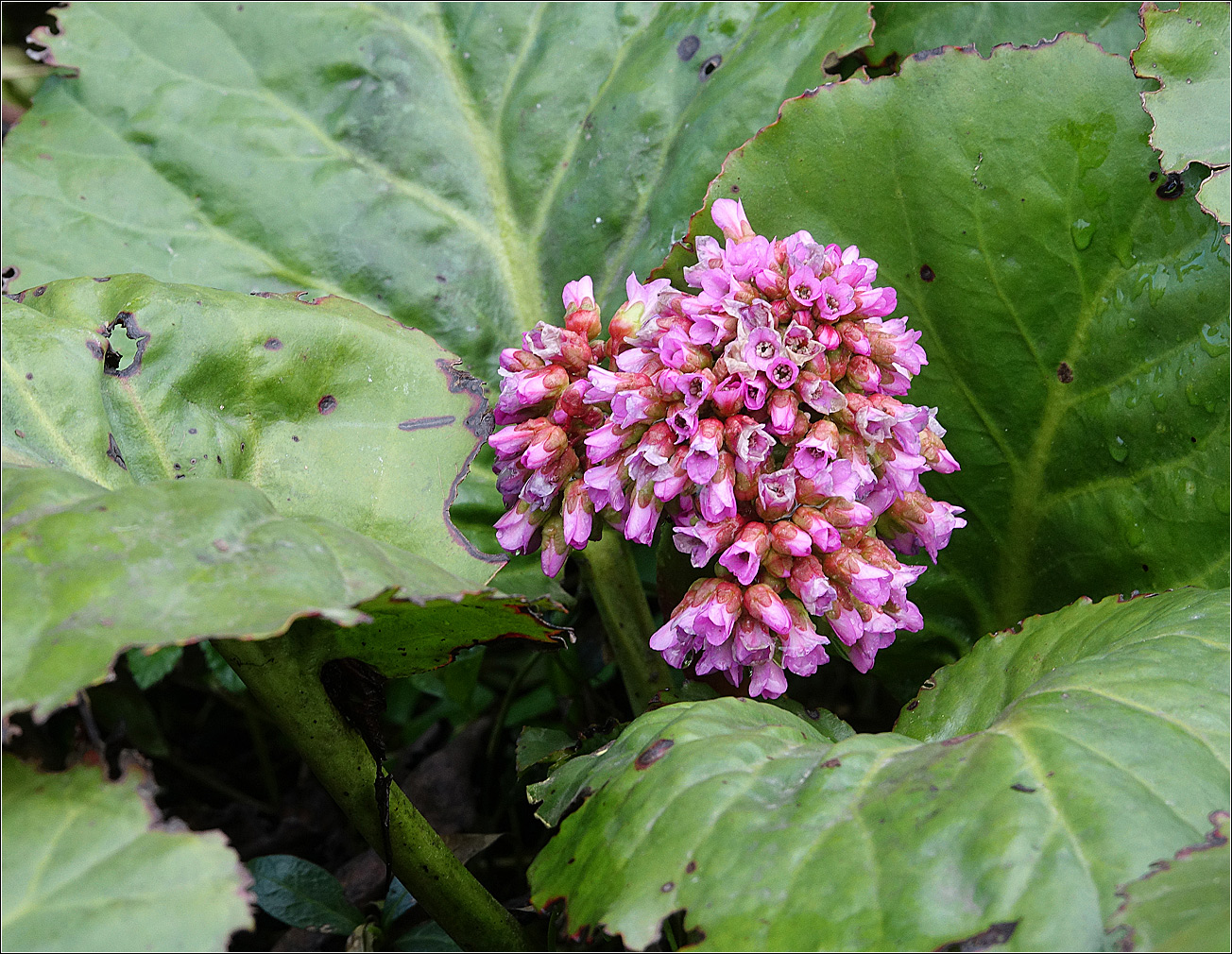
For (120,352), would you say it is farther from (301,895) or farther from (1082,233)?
(1082,233)

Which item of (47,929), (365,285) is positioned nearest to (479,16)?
(365,285)

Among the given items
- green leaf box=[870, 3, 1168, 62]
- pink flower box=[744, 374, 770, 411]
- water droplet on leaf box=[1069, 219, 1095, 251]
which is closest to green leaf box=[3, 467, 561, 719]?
pink flower box=[744, 374, 770, 411]

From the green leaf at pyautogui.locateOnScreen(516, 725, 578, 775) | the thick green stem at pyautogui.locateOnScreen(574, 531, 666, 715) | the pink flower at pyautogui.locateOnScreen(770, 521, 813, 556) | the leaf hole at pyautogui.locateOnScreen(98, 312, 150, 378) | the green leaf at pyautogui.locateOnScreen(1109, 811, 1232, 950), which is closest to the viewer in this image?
the green leaf at pyautogui.locateOnScreen(1109, 811, 1232, 950)

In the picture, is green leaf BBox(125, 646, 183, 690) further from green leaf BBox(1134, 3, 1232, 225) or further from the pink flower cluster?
green leaf BBox(1134, 3, 1232, 225)

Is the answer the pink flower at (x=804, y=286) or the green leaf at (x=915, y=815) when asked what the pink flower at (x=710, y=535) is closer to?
the green leaf at (x=915, y=815)

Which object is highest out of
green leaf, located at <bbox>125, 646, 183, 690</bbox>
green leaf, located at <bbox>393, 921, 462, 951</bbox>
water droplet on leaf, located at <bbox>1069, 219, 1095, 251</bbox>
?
water droplet on leaf, located at <bbox>1069, 219, 1095, 251</bbox>

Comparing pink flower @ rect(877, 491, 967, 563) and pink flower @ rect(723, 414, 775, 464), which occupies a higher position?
pink flower @ rect(723, 414, 775, 464)

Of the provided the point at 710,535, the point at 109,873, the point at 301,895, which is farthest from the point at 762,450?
the point at 301,895
